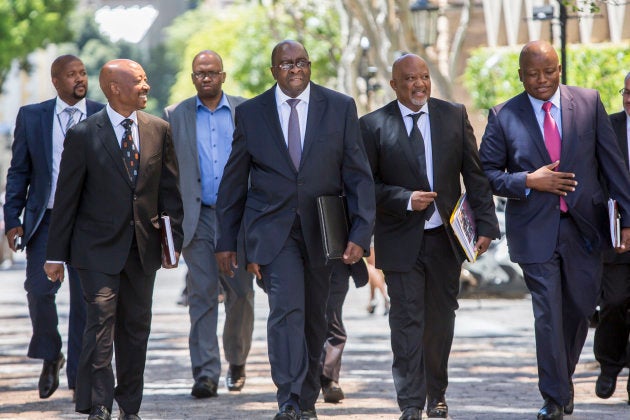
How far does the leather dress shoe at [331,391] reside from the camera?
9711 millimetres

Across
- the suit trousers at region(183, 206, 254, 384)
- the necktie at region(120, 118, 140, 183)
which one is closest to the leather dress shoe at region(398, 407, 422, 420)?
the necktie at region(120, 118, 140, 183)

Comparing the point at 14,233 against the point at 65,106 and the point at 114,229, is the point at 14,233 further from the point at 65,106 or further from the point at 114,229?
the point at 114,229

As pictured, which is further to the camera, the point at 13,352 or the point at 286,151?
the point at 13,352

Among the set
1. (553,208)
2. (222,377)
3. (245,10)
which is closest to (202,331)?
(222,377)

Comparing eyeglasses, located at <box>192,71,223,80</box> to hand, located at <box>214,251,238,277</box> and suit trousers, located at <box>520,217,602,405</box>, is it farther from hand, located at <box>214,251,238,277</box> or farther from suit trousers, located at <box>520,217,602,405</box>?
suit trousers, located at <box>520,217,602,405</box>

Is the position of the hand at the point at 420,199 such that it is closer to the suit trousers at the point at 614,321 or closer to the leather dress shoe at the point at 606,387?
the suit trousers at the point at 614,321

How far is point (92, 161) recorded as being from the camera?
8383 millimetres

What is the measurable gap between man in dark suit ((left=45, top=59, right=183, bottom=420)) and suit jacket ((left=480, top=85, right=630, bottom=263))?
1801 mm

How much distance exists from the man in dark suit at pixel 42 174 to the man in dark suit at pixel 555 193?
2.74 meters

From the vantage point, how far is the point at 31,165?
9945 mm

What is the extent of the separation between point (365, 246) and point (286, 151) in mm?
650

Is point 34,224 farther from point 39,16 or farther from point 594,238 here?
point 39,16

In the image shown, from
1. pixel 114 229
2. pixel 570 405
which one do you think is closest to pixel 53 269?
pixel 114 229

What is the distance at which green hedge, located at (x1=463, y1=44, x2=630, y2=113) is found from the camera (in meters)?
33.8
